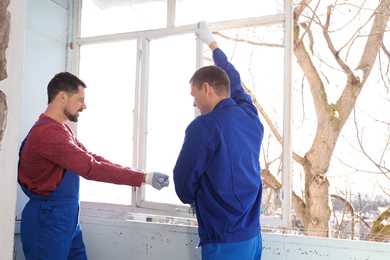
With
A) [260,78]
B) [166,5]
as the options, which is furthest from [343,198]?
[166,5]

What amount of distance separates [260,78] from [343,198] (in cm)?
180

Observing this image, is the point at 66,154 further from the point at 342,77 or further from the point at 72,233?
the point at 342,77

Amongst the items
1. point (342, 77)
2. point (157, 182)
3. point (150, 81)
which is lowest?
point (157, 182)

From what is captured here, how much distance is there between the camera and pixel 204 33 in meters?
2.19

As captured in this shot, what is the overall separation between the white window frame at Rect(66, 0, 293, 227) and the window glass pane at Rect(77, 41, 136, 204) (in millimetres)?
69

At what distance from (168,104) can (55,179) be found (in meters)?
0.91

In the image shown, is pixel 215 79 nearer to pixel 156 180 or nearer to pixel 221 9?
pixel 156 180

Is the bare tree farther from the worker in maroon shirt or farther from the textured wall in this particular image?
the textured wall

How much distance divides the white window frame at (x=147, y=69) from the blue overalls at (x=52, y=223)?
0.56 meters

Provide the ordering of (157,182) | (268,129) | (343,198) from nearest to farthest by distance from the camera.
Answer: (157,182) → (268,129) → (343,198)

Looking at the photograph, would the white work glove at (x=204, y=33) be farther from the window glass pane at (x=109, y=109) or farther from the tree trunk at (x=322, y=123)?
the tree trunk at (x=322, y=123)

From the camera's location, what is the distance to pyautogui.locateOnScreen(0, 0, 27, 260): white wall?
1087 mm

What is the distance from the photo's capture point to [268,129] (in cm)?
323

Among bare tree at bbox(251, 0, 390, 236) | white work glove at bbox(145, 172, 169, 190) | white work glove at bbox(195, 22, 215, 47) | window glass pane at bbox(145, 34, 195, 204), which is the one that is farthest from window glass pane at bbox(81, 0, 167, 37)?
bare tree at bbox(251, 0, 390, 236)
